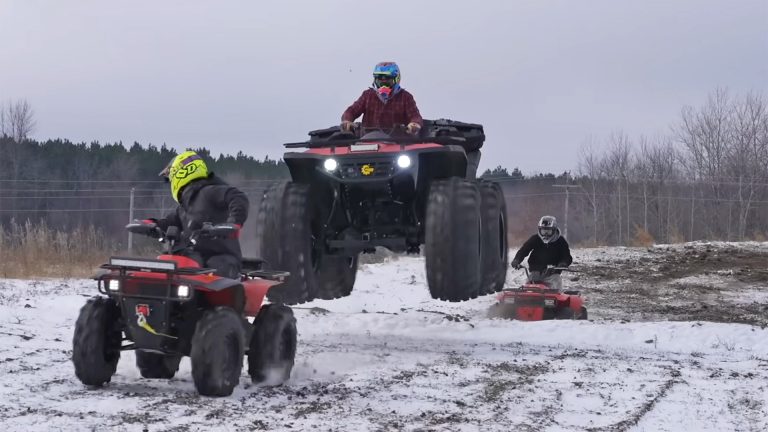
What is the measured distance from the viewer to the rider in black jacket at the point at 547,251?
13602 mm

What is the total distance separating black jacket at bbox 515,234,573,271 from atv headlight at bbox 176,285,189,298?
8.41 m

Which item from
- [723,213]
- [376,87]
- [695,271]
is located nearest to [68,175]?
[723,213]

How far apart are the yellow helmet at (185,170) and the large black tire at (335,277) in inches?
119

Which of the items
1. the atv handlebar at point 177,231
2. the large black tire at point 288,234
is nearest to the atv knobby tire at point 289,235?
the large black tire at point 288,234

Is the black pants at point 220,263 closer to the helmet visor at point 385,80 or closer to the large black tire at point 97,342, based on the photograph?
the large black tire at point 97,342

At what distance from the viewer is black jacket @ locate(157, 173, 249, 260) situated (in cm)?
687

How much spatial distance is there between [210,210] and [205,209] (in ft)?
0.14

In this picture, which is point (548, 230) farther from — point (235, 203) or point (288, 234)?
point (235, 203)

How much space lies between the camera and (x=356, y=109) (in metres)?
9.58

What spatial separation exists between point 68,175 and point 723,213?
127ft

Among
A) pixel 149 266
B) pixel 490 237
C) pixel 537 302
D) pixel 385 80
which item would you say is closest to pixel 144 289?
pixel 149 266

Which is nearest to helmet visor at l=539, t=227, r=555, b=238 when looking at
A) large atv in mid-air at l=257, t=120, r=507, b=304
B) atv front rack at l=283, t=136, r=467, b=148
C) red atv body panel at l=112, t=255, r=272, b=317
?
large atv in mid-air at l=257, t=120, r=507, b=304

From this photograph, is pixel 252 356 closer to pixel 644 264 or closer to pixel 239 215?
pixel 239 215

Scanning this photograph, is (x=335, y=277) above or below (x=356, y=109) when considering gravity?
below
